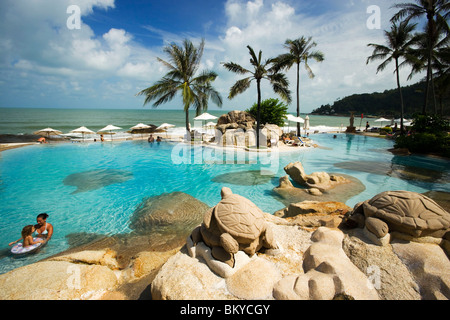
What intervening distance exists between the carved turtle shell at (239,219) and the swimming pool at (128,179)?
405cm

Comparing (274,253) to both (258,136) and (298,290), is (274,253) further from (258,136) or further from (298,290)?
(258,136)

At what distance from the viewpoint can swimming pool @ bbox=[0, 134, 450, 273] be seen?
6699 mm

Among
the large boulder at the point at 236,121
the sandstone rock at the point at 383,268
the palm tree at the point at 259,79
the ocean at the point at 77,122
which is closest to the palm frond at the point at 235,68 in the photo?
the palm tree at the point at 259,79

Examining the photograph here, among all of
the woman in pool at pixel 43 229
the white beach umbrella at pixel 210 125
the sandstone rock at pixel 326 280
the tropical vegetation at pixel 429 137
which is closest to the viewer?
the sandstone rock at pixel 326 280

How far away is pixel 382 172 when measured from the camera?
11430mm

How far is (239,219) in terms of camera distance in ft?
11.1

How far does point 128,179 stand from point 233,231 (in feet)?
30.2

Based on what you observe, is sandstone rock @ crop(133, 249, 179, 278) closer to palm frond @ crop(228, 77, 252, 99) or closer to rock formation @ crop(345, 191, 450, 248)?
rock formation @ crop(345, 191, 450, 248)

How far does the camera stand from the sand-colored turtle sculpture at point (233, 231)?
3248 mm

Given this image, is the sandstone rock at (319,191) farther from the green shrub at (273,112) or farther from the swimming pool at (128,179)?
the green shrub at (273,112)

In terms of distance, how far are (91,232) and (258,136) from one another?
47.0 ft

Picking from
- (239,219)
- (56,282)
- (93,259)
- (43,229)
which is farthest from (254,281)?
(43,229)

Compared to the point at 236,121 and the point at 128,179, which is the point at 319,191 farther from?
the point at 236,121

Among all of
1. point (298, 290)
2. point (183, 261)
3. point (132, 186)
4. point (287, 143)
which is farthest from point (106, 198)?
point (287, 143)
